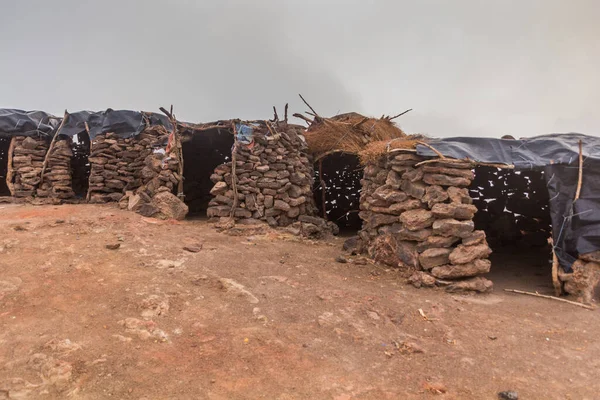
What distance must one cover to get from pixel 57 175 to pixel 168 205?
406cm

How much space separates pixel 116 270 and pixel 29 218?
3.53m

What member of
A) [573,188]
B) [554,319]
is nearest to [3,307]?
[554,319]

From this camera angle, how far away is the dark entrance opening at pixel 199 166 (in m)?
10.9

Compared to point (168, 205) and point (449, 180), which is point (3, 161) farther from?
point (449, 180)

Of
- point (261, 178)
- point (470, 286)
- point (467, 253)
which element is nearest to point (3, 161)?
point (261, 178)

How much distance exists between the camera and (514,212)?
29.1 ft

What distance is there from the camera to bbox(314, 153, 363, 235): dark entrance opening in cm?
1098

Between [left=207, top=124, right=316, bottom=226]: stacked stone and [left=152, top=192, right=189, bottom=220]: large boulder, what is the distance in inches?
27.4

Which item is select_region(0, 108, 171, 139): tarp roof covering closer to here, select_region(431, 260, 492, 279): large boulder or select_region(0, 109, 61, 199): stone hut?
select_region(0, 109, 61, 199): stone hut

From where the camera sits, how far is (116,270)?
4.66m

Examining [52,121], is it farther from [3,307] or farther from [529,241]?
[529,241]

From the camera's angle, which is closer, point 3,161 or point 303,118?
point 303,118

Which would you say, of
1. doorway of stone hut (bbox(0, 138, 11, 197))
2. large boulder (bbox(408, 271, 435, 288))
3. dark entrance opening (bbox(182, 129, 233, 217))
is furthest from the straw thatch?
doorway of stone hut (bbox(0, 138, 11, 197))

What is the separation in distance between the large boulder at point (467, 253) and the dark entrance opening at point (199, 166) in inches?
297
